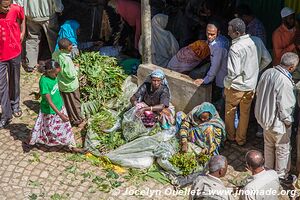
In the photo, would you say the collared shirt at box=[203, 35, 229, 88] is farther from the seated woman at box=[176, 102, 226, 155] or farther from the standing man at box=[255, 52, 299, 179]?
the standing man at box=[255, 52, 299, 179]

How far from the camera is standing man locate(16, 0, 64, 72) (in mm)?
10516

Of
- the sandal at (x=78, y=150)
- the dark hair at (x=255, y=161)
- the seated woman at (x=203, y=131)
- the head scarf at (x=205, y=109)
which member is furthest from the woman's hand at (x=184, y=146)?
the dark hair at (x=255, y=161)

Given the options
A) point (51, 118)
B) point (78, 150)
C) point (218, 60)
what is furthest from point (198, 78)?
point (51, 118)

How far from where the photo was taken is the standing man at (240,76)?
8.12 meters

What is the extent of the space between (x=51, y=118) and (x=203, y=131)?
216 centimetres

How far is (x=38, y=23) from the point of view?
1073cm

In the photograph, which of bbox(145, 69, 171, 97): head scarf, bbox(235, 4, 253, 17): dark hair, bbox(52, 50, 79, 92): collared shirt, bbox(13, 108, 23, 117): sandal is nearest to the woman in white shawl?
bbox(145, 69, 171, 97): head scarf

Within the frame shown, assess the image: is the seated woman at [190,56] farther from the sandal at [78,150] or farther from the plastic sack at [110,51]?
the sandal at [78,150]

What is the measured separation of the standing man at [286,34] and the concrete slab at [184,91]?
3.90ft

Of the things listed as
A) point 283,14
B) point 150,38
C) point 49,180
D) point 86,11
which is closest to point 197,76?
point 150,38

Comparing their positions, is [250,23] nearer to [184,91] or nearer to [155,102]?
[184,91]

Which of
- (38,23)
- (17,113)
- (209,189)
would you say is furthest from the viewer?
(38,23)

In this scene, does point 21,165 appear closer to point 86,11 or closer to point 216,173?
point 216,173

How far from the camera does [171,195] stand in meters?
8.02
